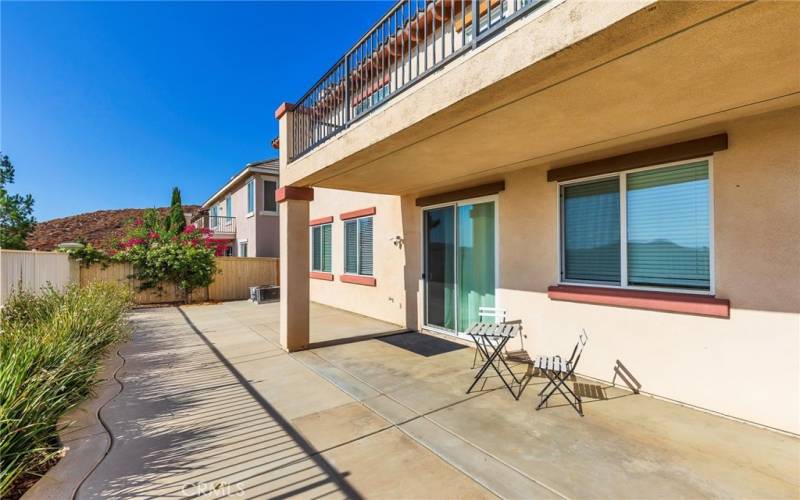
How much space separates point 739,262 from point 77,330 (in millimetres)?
8067

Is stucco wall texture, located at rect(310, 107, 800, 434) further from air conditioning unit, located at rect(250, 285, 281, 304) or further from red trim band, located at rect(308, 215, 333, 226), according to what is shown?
air conditioning unit, located at rect(250, 285, 281, 304)

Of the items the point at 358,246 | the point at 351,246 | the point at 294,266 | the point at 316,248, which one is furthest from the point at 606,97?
the point at 316,248

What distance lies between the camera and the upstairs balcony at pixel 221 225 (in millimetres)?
20163

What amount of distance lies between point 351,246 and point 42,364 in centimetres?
687

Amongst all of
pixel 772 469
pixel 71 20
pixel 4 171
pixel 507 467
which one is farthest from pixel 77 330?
pixel 4 171

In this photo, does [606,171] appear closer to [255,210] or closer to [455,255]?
[455,255]

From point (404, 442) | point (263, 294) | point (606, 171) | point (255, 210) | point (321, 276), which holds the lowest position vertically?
point (404, 442)

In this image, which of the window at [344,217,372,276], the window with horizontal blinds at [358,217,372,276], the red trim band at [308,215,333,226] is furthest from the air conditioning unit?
the window with horizontal blinds at [358,217,372,276]

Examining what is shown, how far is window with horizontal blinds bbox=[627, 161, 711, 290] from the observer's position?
3.72m

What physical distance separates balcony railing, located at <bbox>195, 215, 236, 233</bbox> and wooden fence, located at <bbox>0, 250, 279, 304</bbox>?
20.9 ft

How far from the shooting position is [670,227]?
3.95 m

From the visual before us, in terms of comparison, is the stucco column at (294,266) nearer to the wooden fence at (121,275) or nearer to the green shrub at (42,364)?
the green shrub at (42,364)

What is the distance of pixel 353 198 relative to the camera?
9.69 metres

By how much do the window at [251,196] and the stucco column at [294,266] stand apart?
11753mm
